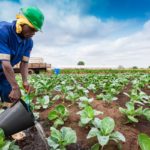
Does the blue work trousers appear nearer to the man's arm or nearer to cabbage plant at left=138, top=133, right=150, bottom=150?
the man's arm

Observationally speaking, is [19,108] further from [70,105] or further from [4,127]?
[70,105]

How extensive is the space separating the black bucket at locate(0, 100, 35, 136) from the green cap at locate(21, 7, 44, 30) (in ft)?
2.83

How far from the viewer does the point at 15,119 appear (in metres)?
2.68

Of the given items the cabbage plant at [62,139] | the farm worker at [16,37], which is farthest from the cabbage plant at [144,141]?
the farm worker at [16,37]

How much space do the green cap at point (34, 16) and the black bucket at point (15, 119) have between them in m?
0.86

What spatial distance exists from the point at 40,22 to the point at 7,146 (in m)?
1.48

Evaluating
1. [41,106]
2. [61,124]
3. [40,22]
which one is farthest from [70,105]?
[40,22]

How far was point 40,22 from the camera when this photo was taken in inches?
123

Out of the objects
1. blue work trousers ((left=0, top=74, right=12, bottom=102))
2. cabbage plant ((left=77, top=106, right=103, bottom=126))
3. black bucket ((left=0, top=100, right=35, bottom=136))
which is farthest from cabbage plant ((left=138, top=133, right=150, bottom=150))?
blue work trousers ((left=0, top=74, right=12, bottom=102))

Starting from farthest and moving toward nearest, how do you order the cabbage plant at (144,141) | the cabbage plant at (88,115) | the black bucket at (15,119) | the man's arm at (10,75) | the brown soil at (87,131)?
1. the man's arm at (10,75)
2. the cabbage plant at (88,115)
3. the brown soil at (87,131)
4. the black bucket at (15,119)
5. the cabbage plant at (144,141)

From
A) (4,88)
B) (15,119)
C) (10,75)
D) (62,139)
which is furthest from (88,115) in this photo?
(4,88)

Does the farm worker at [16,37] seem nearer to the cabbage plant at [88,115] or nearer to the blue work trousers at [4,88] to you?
the blue work trousers at [4,88]

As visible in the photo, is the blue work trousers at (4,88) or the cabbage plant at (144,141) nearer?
the cabbage plant at (144,141)

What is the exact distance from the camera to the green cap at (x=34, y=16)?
3090mm
